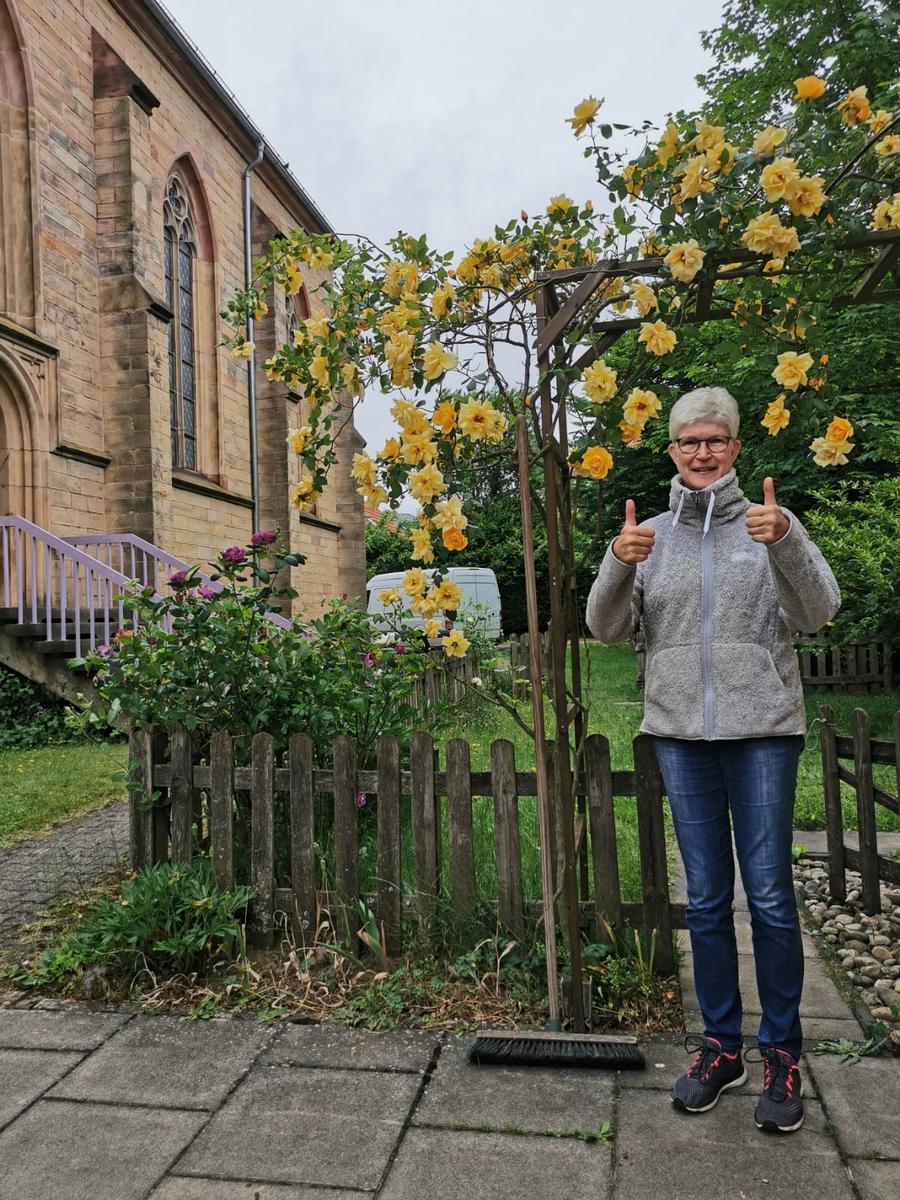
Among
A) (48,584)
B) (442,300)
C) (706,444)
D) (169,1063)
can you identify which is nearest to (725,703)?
(706,444)

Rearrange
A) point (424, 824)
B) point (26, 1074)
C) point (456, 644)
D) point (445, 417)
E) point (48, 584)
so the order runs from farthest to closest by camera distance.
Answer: point (48, 584) < point (424, 824) < point (456, 644) < point (445, 417) < point (26, 1074)

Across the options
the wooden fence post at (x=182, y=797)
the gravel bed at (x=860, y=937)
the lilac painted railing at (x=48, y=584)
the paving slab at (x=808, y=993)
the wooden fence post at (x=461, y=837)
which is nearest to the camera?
the paving slab at (x=808, y=993)

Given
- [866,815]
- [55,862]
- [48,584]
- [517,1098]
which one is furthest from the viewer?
[48,584]

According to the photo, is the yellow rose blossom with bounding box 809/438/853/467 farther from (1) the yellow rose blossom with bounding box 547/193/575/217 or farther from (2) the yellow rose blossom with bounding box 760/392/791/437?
(1) the yellow rose blossom with bounding box 547/193/575/217

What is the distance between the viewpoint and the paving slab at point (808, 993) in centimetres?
322

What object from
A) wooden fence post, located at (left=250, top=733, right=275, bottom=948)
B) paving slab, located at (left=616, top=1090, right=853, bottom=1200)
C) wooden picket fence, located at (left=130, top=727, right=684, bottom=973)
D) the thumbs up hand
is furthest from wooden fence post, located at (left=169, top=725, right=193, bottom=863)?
the thumbs up hand

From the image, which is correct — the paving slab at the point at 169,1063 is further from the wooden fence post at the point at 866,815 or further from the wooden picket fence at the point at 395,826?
the wooden fence post at the point at 866,815

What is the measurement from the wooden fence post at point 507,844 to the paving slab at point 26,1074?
155cm

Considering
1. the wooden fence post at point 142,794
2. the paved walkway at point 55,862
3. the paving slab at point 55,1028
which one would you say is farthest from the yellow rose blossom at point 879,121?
the paved walkway at point 55,862

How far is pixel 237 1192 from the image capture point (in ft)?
7.50

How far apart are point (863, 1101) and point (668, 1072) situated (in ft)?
1.77

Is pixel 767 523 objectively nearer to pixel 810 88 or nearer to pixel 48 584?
pixel 810 88

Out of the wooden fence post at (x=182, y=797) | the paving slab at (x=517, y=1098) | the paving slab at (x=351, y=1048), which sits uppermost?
the wooden fence post at (x=182, y=797)

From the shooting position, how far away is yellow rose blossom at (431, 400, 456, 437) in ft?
9.95
